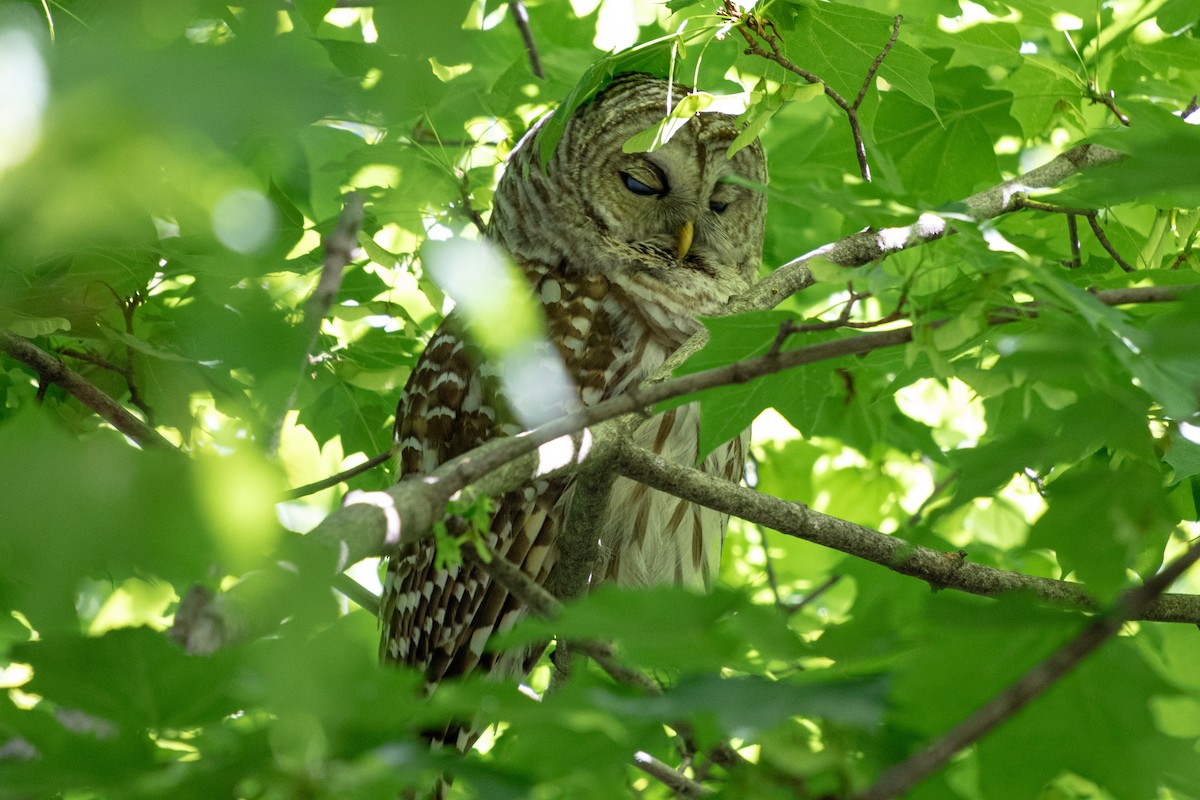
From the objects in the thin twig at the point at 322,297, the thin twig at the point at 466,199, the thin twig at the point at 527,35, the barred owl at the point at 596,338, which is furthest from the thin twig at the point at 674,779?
the thin twig at the point at 527,35

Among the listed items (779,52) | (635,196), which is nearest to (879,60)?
(779,52)

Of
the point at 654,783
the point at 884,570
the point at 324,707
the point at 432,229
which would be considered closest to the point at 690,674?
the point at 324,707

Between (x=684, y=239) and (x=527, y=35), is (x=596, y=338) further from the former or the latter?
(x=527, y=35)

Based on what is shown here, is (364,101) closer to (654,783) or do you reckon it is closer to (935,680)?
(935,680)

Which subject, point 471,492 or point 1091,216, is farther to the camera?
point 1091,216

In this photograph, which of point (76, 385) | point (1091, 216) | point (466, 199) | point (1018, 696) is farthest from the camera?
point (466, 199)

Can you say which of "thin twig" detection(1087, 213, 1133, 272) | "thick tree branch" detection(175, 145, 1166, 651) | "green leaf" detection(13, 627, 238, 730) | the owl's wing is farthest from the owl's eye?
"green leaf" detection(13, 627, 238, 730)

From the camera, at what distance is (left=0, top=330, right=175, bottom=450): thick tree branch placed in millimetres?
2170

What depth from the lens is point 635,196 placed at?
369 centimetres

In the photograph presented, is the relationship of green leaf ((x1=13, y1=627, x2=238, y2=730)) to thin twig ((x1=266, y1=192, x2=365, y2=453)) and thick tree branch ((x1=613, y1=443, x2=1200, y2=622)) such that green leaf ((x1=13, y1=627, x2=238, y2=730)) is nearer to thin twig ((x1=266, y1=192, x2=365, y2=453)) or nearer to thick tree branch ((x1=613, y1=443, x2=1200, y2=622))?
thin twig ((x1=266, y1=192, x2=365, y2=453))

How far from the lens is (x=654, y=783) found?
3.23m

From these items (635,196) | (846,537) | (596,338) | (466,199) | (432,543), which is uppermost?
(635,196)

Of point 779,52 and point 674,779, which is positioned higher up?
point 779,52

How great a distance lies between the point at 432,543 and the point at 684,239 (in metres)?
1.34
